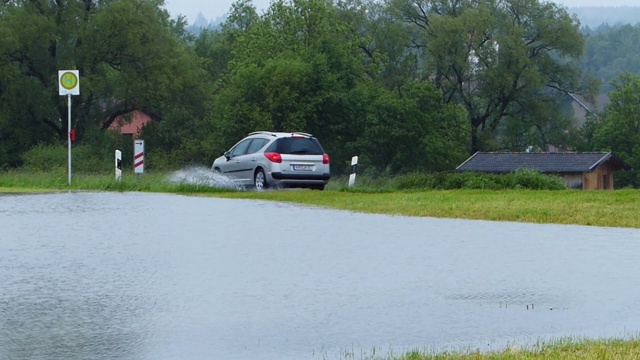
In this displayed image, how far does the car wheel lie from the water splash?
47 cm

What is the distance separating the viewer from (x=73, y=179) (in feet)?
103

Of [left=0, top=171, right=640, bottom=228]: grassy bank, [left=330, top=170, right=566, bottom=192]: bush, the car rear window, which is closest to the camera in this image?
[left=0, top=171, right=640, bottom=228]: grassy bank

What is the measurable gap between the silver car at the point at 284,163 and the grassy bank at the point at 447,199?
2.09 ft

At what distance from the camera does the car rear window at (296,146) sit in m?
29.5

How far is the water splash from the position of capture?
29.2m

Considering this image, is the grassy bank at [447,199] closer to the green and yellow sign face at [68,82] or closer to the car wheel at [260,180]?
the car wheel at [260,180]

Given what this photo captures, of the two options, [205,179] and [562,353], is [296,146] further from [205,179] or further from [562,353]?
[562,353]

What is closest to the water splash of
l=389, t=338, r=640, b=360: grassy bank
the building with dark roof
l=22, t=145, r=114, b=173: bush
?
l=389, t=338, r=640, b=360: grassy bank

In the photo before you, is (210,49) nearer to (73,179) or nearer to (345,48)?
(345,48)

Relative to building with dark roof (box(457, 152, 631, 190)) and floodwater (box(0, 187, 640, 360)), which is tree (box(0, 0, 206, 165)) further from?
floodwater (box(0, 187, 640, 360))

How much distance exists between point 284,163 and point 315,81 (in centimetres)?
3681

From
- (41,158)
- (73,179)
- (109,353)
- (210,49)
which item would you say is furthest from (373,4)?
(109,353)

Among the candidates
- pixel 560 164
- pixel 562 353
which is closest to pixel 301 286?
pixel 562 353

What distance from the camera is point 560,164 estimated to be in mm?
83000
